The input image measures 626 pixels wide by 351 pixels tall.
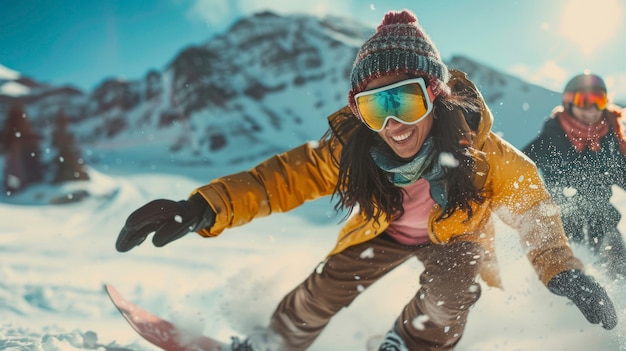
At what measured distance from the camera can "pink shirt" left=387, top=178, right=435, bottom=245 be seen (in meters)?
1.61

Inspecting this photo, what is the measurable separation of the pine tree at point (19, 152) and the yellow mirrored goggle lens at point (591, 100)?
6014mm

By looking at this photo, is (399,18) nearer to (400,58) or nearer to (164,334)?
(400,58)

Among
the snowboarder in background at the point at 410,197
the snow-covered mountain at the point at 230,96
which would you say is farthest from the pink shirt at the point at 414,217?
the snow-covered mountain at the point at 230,96

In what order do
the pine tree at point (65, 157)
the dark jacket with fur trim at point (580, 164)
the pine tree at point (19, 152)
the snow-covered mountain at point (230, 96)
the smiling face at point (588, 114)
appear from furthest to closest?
the snow-covered mountain at point (230, 96) < the pine tree at point (65, 157) < the pine tree at point (19, 152) < the smiling face at point (588, 114) < the dark jacket with fur trim at point (580, 164)

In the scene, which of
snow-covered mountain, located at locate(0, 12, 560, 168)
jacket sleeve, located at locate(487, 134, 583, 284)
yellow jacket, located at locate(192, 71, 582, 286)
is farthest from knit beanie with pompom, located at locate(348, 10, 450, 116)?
snow-covered mountain, located at locate(0, 12, 560, 168)

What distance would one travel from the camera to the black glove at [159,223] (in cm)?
134

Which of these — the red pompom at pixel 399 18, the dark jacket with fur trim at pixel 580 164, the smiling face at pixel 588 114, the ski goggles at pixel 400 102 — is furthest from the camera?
the smiling face at pixel 588 114

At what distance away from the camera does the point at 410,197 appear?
5.35 feet

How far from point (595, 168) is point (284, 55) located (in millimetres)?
11669

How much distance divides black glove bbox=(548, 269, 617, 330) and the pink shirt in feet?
1.51

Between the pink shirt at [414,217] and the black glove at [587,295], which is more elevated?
the pink shirt at [414,217]

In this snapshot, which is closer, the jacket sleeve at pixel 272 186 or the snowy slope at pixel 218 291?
the jacket sleeve at pixel 272 186

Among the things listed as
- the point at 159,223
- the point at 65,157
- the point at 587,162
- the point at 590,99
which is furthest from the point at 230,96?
the point at 159,223

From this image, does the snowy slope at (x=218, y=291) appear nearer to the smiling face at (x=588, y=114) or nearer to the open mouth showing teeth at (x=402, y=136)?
the smiling face at (x=588, y=114)
